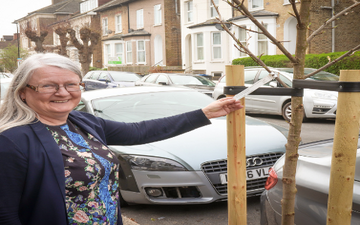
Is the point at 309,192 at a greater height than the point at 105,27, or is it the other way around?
the point at 105,27

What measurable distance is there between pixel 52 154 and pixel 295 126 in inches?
46.2

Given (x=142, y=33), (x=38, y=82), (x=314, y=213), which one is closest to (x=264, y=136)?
(x=314, y=213)

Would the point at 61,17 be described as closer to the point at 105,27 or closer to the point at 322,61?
the point at 105,27

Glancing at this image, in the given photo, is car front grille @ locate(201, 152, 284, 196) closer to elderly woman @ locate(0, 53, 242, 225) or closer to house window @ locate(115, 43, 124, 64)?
elderly woman @ locate(0, 53, 242, 225)

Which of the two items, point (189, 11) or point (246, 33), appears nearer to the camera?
point (246, 33)

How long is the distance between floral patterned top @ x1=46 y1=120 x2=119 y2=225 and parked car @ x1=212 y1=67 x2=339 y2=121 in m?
7.69

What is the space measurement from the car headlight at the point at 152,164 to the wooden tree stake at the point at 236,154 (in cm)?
179

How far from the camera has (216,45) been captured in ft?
90.8

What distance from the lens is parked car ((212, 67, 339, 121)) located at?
A: 10.7m

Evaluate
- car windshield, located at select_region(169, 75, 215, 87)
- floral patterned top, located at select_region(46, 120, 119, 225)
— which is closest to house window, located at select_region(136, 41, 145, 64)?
car windshield, located at select_region(169, 75, 215, 87)

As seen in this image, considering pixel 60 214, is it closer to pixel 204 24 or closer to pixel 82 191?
pixel 82 191

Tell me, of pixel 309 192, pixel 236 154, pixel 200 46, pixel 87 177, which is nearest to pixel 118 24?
pixel 200 46

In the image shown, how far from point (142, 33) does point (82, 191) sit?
1371 inches

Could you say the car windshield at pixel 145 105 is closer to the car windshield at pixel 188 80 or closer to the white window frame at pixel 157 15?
the car windshield at pixel 188 80
